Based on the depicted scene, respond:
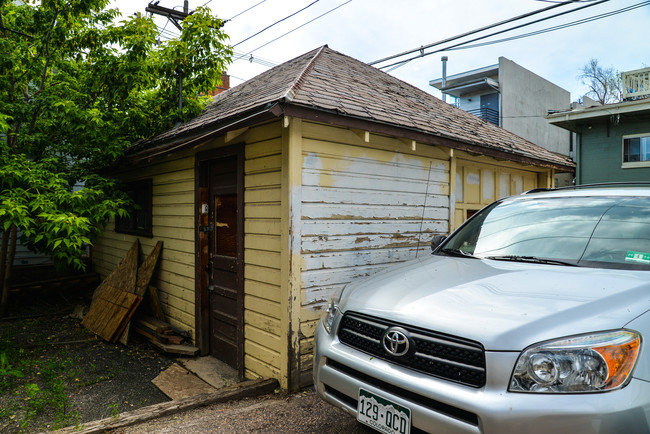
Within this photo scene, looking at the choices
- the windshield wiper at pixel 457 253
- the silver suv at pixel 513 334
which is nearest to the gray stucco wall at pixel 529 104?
the windshield wiper at pixel 457 253

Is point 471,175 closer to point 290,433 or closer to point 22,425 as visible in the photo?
point 290,433

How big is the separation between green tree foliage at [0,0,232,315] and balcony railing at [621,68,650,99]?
510 inches

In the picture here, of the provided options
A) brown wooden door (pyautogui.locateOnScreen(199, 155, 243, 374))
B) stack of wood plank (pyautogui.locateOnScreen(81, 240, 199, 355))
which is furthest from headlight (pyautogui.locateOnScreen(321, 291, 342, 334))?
stack of wood plank (pyautogui.locateOnScreen(81, 240, 199, 355))

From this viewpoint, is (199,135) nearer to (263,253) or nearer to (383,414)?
(263,253)

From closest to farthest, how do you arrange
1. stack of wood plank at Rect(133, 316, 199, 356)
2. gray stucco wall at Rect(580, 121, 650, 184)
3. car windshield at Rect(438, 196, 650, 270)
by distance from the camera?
car windshield at Rect(438, 196, 650, 270) → stack of wood plank at Rect(133, 316, 199, 356) → gray stucco wall at Rect(580, 121, 650, 184)

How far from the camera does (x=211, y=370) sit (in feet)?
16.0

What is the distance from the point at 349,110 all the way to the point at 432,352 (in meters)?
Result: 2.77

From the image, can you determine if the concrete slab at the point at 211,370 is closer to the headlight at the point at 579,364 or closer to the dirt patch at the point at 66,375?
the dirt patch at the point at 66,375

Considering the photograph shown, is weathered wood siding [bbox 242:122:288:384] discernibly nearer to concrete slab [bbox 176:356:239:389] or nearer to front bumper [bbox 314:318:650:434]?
concrete slab [bbox 176:356:239:389]

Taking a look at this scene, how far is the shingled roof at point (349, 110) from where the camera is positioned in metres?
3.83

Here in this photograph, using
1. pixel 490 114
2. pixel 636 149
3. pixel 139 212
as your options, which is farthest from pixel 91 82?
pixel 490 114

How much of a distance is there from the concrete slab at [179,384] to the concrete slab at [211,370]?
0.06 meters

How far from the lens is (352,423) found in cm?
302

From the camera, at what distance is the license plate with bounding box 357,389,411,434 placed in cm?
193
